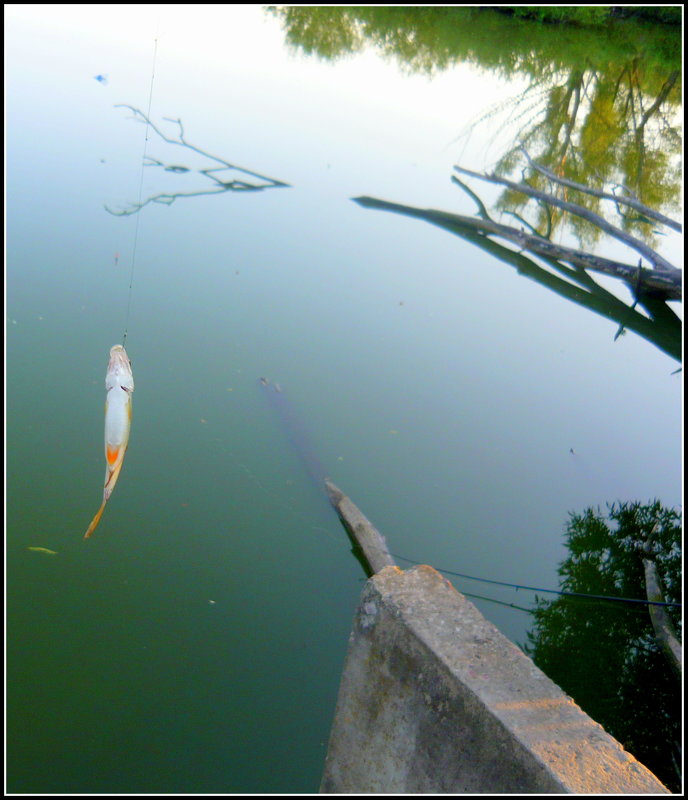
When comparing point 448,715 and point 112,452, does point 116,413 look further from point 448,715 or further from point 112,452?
point 448,715

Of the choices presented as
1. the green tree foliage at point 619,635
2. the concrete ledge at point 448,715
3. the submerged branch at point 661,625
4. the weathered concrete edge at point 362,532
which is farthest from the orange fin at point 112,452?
the submerged branch at point 661,625

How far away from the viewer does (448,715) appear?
6.38 feet

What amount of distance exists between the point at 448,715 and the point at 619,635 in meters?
2.19

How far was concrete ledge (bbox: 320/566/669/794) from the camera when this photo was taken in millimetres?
1793

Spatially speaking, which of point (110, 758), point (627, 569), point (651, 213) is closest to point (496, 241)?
point (651, 213)

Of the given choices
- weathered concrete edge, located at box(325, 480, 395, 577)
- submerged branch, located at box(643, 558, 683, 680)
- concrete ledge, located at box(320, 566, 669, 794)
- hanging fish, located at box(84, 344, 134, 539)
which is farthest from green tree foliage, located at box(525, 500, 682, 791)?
hanging fish, located at box(84, 344, 134, 539)

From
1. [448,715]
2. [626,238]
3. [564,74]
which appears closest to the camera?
[448,715]

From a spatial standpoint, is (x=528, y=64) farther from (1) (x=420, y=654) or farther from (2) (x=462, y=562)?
(1) (x=420, y=654)

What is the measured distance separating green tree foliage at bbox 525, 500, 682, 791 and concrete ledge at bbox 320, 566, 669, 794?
155cm

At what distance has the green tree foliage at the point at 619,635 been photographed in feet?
11.0

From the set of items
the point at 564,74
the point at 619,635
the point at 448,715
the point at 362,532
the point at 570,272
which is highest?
the point at 564,74

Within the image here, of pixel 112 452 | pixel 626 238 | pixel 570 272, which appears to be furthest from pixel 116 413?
pixel 570 272

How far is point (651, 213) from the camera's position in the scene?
677 centimetres

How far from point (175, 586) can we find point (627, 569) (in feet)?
8.07
